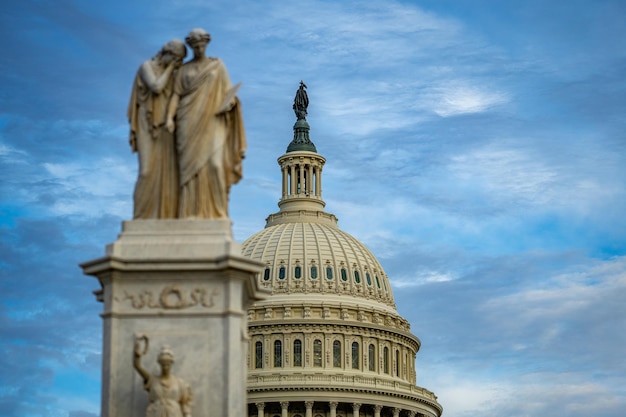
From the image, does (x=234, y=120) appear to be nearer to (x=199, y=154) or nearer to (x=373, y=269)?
(x=199, y=154)

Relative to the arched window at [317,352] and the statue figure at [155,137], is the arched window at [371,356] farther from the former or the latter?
the statue figure at [155,137]

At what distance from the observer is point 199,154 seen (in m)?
23.7

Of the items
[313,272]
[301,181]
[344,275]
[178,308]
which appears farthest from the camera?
[301,181]

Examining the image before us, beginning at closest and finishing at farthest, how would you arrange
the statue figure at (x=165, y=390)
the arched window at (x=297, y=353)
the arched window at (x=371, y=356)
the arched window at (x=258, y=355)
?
the statue figure at (x=165, y=390) → the arched window at (x=258, y=355) → the arched window at (x=297, y=353) → the arched window at (x=371, y=356)

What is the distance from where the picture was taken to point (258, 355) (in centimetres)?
17412

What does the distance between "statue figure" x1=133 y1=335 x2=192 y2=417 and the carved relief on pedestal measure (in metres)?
0.75

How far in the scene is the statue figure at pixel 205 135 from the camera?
2362cm

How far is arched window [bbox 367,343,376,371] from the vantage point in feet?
580

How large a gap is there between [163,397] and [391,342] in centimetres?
15781

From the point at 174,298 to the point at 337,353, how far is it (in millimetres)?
152442

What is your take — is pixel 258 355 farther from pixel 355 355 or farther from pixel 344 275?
pixel 344 275

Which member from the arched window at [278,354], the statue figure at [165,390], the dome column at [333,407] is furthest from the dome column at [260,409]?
the statue figure at [165,390]

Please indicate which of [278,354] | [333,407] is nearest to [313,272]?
[278,354]

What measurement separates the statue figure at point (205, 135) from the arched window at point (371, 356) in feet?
504
